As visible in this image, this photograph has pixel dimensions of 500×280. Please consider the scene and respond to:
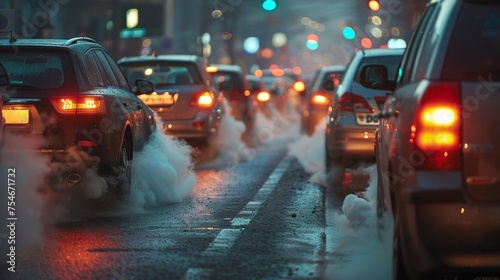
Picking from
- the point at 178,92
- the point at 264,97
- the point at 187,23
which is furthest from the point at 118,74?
the point at 187,23

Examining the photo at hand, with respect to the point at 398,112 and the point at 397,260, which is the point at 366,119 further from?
the point at 397,260

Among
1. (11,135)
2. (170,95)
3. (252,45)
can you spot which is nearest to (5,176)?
(11,135)

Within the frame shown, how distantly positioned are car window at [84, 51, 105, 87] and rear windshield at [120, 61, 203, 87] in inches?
250

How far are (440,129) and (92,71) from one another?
5670 mm

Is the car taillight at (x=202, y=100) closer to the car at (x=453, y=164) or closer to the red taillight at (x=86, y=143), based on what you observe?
the red taillight at (x=86, y=143)

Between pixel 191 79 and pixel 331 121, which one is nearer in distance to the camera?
Answer: pixel 331 121

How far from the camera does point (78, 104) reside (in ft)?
34.8

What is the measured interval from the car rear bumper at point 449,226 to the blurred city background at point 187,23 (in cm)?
1139

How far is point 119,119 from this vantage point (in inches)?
441

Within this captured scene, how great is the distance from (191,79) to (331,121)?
3.83m

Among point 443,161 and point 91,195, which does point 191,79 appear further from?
point 443,161

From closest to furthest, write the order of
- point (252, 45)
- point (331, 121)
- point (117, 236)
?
point (117, 236)
point (331, 121)
point (252, 45)

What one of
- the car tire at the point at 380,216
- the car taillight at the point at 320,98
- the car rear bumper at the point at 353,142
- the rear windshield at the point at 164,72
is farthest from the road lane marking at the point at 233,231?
the car taillight at the point at 320,98

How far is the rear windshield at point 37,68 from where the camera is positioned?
35.2ft
